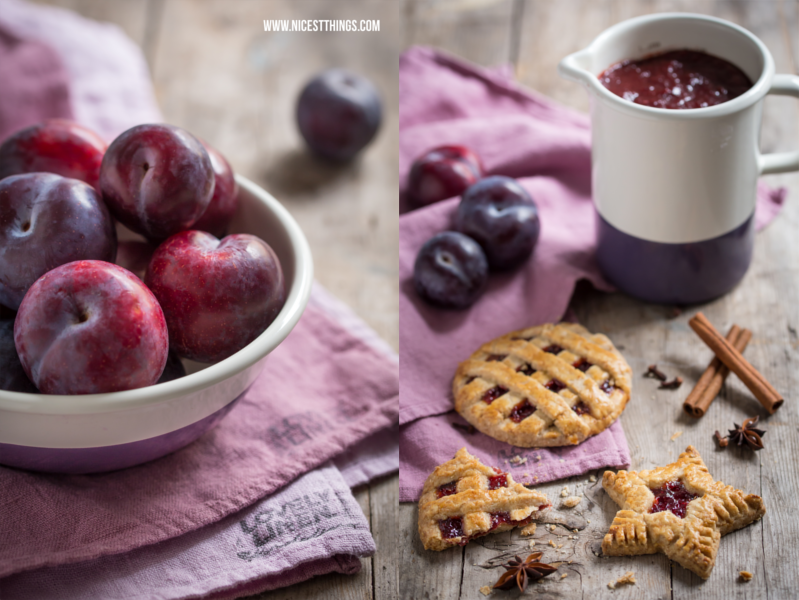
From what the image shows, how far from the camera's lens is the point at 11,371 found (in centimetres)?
85

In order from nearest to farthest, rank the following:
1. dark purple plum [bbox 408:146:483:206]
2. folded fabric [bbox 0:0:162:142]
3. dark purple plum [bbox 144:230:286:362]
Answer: dark purple plum [bbox 144:230:286:362] → dark purple plum [bbox 408:146:483:206] → folded fabric [bbox 0:0:162:142]

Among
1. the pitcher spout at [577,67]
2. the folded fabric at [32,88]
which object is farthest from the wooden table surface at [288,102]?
the pitcher spout at [577,67]

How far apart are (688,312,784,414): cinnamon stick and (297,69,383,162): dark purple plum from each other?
74 cm

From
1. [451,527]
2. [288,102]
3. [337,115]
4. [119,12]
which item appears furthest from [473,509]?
[119,12]

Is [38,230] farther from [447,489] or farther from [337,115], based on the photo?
[337,115]

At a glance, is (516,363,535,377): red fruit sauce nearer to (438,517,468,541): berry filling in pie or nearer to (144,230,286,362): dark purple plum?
(438,517,468,541): berry filling in pie

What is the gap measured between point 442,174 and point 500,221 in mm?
187

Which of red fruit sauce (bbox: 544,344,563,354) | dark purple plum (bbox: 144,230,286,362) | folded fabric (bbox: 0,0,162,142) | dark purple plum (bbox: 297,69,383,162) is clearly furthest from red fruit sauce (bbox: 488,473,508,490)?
folded fabric (bbox: 0,0,162,142)

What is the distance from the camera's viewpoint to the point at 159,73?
1.74 meters

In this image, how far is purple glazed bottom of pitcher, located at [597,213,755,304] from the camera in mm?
1123

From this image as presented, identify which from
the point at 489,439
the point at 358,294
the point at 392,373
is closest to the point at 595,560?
the point at 489,439

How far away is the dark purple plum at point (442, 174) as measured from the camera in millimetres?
1341

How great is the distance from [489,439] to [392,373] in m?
0.19

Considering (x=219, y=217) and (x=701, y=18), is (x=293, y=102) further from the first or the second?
(x=701, y=18)
